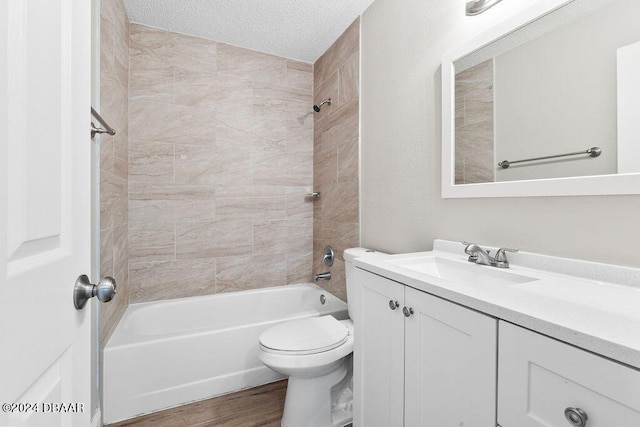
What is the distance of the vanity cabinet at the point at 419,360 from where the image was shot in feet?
2.20

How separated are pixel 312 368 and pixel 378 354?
459mm

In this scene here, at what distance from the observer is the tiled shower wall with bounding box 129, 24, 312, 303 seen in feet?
6.96

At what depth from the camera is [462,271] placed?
1101 mm

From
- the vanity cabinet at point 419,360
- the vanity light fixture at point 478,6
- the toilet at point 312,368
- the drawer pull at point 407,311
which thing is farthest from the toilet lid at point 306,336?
the vanity light fixture at point 478,6

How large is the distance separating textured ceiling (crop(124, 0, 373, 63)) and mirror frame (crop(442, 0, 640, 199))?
39.2 inches

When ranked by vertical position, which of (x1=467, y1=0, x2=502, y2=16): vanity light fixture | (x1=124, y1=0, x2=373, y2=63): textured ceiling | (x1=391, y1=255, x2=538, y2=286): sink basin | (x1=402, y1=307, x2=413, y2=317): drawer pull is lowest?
(x1=402, y1=307, x2=413, y2=317): drawer pull

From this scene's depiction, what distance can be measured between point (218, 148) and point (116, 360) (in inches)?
61.1

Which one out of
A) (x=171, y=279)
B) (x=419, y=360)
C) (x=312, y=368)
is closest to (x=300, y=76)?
(x=171, y=279)

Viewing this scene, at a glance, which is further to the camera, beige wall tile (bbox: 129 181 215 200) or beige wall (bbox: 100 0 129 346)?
beige wall tile (bbox: 129 181 215 200)

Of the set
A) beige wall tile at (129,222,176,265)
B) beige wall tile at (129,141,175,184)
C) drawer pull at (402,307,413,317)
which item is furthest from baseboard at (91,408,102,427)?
drawer pull at (402,307,413,317)

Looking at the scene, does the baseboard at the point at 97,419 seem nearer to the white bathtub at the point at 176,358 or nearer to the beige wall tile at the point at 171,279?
the white bathtub at the point at 176,358

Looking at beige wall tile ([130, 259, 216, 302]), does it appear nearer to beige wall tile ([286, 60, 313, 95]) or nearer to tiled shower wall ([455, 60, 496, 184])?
beige wall tile ([286, 60, 313, 95])

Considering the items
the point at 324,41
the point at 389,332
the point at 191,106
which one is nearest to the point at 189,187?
the point at 191,106

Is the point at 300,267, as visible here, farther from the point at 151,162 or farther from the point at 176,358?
Result: the point at 151,162
